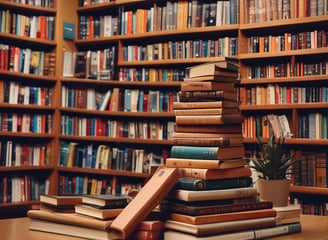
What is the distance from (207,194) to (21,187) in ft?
11.5

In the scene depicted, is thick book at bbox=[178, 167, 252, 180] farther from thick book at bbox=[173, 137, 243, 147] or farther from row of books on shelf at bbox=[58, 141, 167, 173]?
row of books on shelf at bbox=[58, 141, 167, 173]

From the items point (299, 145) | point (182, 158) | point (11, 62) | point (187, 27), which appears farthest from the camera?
point (11, 62)

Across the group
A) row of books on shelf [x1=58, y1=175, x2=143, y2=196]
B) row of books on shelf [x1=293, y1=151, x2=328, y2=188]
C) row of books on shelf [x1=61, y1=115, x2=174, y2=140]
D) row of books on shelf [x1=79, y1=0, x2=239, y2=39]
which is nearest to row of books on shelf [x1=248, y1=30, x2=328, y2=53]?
row of books on shelf [x1=79, y1=0, x2=239, y2=39]

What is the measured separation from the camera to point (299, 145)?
12.7 ft

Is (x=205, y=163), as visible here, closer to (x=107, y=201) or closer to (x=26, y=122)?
(x=107, y=201)

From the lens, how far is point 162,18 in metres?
4.46

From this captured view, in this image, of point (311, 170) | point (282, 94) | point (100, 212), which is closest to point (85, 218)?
point (100, 212)

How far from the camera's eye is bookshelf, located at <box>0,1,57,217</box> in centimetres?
457

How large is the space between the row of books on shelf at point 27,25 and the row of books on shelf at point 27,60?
0.14 metres

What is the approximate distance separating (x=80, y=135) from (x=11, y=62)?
2.91 ft

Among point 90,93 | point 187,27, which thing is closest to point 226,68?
point 187,27

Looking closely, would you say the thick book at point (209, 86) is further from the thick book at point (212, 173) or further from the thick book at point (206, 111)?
the thick book at point (212, 173)

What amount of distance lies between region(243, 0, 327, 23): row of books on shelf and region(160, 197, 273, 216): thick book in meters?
2.48

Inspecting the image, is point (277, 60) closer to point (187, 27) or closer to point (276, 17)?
point (276, 17)
